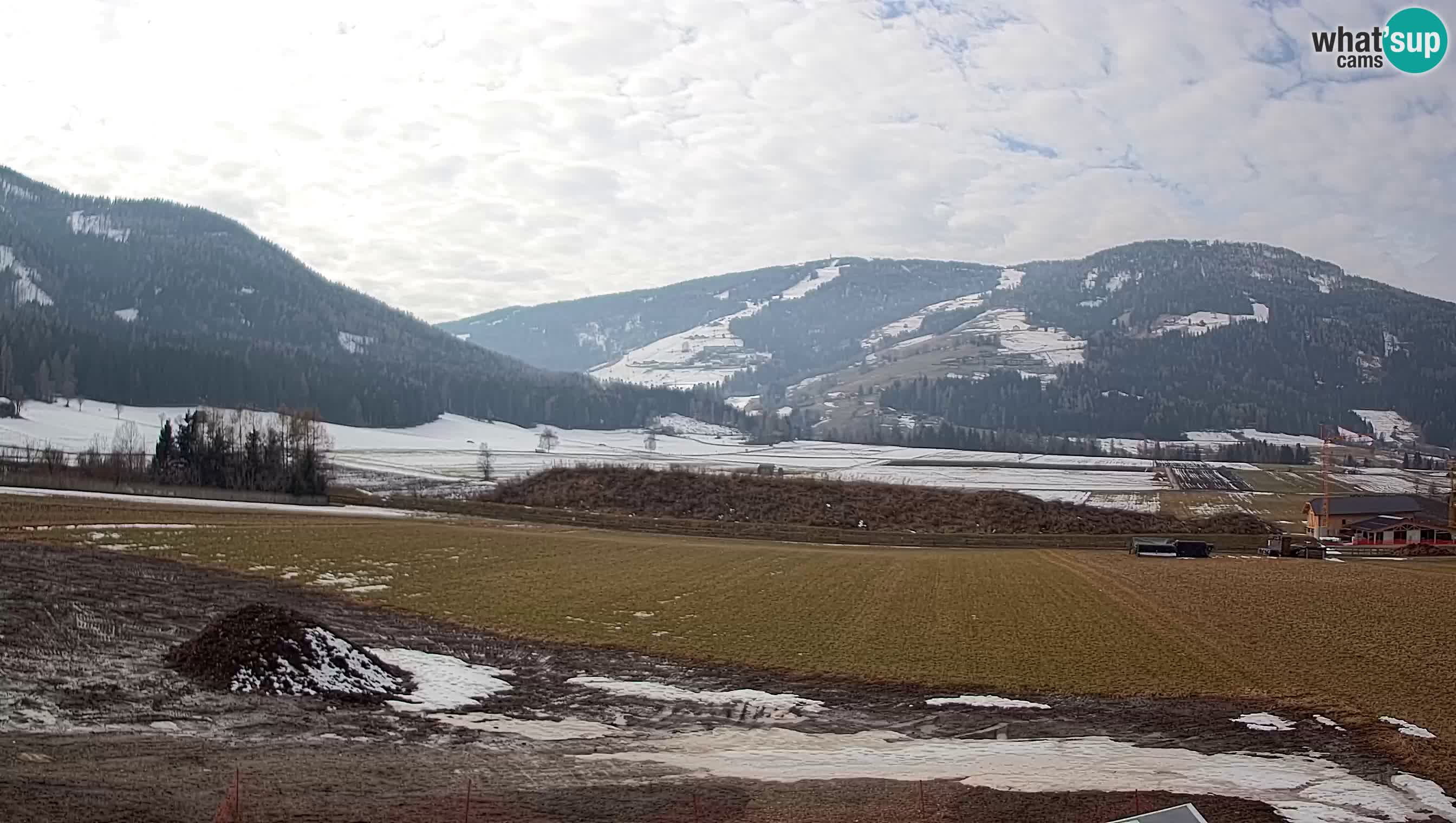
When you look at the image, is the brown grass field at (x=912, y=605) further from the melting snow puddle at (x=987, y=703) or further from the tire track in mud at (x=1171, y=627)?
the melting snow puddle at (x=987, y=703)

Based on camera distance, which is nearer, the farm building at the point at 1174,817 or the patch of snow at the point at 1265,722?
the farm building at the point at 1174,817

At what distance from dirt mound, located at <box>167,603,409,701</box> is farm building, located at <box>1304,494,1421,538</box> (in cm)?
8194

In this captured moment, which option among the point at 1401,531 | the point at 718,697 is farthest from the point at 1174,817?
the point at 1401,531

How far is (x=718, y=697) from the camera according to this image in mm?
21281

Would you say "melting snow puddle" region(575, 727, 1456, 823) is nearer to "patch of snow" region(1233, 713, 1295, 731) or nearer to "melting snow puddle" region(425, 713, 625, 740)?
"melting snow puddle" region(425, 713, 625, 740)

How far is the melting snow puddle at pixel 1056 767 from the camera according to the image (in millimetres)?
14320

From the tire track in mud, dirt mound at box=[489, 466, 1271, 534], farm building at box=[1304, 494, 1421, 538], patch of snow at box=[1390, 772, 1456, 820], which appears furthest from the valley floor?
farm building at box=[1304, 494, 1421, 538]

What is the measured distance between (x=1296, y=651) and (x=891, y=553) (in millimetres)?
31054

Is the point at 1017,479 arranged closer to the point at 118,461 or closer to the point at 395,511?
the point at 395,511

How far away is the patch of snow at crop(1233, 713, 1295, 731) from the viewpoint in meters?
18.8

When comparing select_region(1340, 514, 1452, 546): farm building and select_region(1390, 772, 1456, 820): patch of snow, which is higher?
select_region(1340, 514, 1452, 546): farm building

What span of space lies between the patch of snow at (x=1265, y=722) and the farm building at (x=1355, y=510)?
70236mm

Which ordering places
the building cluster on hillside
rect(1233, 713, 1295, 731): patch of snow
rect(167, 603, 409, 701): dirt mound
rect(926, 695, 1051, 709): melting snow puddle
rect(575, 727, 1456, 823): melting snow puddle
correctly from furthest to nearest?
the building cluster on hillside, rect(926, 695, 1051, 709): melting snow puddle, rect(167, 603, 409, 701): dirt mound, rect(1233, 713, 1295, 731): patch of snow, rect(575, 727, 1456, 823): melting snow puddle

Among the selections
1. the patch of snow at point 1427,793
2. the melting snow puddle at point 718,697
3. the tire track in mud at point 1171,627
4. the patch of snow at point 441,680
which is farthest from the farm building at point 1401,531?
the patch of snow at point 441,680
